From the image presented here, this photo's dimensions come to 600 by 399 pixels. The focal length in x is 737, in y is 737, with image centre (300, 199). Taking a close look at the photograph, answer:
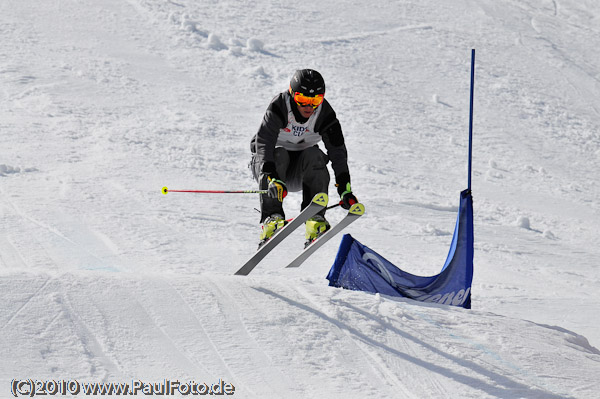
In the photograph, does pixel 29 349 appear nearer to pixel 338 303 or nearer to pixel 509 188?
pixel 338 303

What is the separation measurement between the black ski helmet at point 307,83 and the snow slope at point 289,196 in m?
1.41

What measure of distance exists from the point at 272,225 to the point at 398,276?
1030 millimetres

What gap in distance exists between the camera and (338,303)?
15.4 ft

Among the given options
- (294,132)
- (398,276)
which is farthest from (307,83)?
(398,276)

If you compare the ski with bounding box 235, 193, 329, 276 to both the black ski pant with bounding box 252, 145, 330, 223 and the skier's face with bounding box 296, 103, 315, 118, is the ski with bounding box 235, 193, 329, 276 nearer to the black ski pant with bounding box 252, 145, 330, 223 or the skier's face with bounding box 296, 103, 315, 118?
the black ski pant with bounding box 252, 145, 330, 223

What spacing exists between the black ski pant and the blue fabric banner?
645 millimetres

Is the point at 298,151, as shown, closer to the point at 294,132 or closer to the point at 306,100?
the point at 294,132

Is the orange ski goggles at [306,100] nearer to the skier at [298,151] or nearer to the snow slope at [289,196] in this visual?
the skier at [298,151]

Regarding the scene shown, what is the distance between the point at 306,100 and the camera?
5.50 meters

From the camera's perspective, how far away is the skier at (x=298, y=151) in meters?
5.49

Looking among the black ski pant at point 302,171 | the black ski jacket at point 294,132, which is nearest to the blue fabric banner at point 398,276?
the black ski pant at point 302,171

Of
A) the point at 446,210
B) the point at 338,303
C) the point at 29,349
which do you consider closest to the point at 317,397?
the point at 338,303

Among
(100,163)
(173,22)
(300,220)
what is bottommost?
(100,163)

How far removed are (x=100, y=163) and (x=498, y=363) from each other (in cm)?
704
